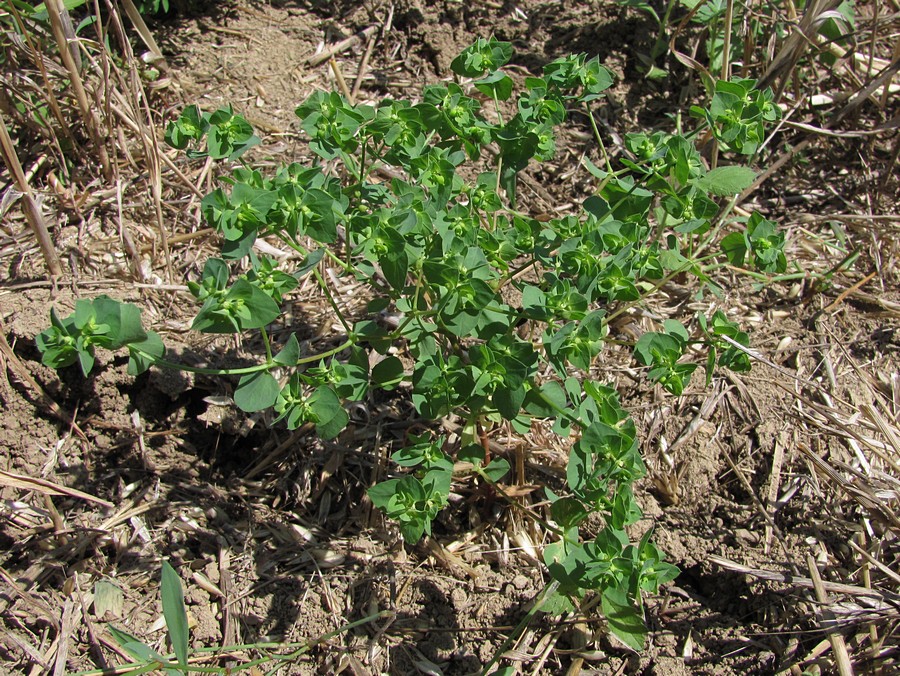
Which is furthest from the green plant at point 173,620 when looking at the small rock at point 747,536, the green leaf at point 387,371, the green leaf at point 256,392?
the small rock at point 747,536

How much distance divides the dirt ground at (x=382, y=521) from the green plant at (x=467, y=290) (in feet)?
1.17

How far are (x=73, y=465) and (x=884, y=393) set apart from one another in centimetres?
308

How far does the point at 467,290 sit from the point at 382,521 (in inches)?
42.3

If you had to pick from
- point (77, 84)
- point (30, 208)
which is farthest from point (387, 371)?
point (77, 84)

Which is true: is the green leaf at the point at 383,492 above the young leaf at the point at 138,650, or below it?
above

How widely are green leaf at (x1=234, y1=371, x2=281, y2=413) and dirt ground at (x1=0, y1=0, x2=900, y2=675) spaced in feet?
2.23

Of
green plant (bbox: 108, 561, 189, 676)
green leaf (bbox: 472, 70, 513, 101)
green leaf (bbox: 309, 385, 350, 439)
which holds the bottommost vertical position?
green plant (bbox: 108, 561, 189, 676)

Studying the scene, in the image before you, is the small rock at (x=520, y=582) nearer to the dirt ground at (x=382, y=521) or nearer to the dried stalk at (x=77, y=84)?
the dirt ground at (x=382, y=521)

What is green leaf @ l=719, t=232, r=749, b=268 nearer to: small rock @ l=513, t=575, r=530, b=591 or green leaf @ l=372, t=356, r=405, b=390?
green leaf @ l=372, t=356, r=405, b=390

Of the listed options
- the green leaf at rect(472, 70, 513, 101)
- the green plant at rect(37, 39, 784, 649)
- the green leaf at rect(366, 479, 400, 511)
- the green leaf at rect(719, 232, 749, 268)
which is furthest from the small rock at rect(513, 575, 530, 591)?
the green leaf at rect(472, 70, 513, 101)

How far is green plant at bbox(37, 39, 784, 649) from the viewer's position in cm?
212

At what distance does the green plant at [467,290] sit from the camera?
6.95 feet

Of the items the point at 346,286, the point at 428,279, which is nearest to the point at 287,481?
the point at 346,286

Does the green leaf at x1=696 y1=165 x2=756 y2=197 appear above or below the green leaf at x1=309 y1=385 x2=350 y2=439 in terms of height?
above
